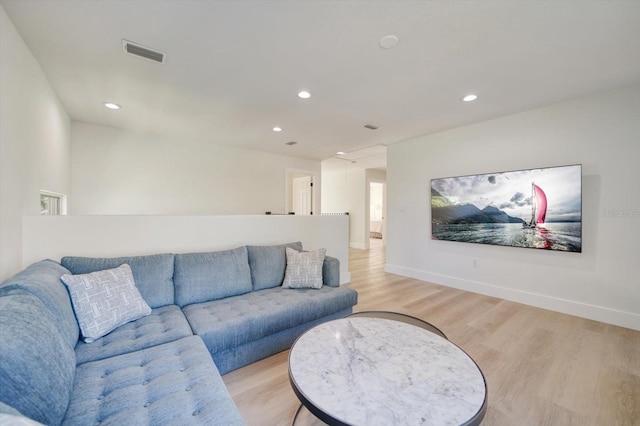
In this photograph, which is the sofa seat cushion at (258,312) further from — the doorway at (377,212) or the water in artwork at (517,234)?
the doorway at (377,212)

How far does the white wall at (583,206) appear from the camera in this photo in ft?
8.95

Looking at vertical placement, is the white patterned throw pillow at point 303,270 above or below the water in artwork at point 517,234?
below

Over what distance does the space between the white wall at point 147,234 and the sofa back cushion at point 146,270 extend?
246 mm

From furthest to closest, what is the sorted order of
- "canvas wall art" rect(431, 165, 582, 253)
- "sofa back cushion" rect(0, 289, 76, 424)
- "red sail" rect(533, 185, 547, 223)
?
"red sail" rect(533, 185, 547, 223)
"canvas wall art" rect(431, 165, 582, 253)
"sofa back cushion" rect(0, 289, 76, 424)

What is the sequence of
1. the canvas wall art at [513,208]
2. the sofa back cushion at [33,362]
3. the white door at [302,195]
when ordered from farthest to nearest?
the white door at [302,195], the canvas wall art at [513,208], the sofa back cushion at [33,362]

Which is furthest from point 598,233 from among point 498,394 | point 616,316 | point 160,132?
point 160,132

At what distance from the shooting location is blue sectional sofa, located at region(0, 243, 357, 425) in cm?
97

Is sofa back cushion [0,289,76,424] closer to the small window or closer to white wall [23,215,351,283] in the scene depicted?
white wall [23,215,351,283]

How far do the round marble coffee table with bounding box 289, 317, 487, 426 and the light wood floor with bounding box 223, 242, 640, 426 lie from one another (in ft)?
1.75

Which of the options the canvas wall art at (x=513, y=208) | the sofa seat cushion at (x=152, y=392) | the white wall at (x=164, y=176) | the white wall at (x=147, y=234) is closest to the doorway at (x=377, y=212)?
the white wall at (x=164, y=176)

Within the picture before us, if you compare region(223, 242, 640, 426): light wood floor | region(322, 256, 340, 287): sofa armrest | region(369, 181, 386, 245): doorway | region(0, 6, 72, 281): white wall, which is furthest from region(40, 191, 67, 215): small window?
region(369, 181, 386, 245): doorway

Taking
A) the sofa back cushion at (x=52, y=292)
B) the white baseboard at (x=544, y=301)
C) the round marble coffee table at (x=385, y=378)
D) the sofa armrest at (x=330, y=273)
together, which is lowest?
the white baseboard at (x=544, y=301)

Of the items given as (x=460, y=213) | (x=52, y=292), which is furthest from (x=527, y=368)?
(x=52, y=292)

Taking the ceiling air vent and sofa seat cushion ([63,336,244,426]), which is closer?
sofa seat cushion ([63,336,244,426])
